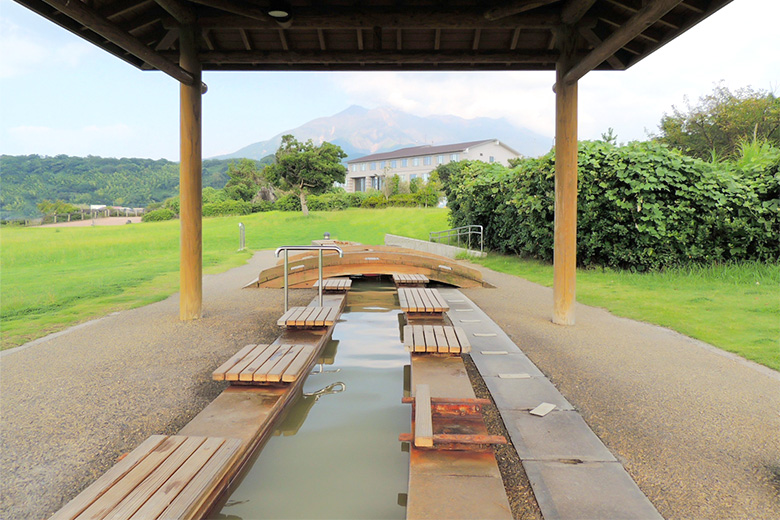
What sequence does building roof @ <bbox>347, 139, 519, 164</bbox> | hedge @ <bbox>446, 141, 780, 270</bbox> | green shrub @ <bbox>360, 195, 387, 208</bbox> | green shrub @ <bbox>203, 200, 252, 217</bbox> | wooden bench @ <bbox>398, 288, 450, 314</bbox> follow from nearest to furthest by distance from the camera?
wooden bench @ <bbox>398, 288, 450, 314</bbox>
hedge @ <bbox>446, 141, 780, 270</bbox>
green shrub @ <bbox>360, 195, 387, 208</bbox>
green shrub @ <bbox>203, 200, 252, 217</bbox>
building roof @ <bbox>347, 139, 519, 164</bbox>

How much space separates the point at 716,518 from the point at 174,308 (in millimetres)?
7204

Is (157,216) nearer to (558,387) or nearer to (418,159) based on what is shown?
(418,159)

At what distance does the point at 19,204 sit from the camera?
53062 mm

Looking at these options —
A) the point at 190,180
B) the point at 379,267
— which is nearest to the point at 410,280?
the point at 379,267

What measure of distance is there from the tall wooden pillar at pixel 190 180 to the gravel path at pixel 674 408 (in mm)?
4160

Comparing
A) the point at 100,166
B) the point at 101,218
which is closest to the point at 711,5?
the point at 101,218

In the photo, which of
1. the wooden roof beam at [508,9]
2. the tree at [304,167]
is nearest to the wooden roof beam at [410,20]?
the wooden roof beam at [508,9]

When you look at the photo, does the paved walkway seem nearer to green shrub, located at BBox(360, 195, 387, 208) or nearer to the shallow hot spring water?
the shallow hot spring water

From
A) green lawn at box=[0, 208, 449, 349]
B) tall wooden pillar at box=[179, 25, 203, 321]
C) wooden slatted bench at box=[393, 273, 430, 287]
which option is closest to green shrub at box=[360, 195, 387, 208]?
green lawn at box=[0, 208, 449, 349]

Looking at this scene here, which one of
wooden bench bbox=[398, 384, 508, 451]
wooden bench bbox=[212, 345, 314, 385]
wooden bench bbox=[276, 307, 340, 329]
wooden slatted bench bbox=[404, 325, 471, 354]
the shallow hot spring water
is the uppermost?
wooden bench bbox=[276, 307, 340, 329]

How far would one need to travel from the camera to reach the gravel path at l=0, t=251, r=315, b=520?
2.73m

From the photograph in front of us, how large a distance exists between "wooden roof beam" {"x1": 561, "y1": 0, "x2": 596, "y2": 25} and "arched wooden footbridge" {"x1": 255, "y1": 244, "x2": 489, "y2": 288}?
4981mm

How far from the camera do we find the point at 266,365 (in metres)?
3.97

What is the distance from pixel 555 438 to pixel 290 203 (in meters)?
39.6
